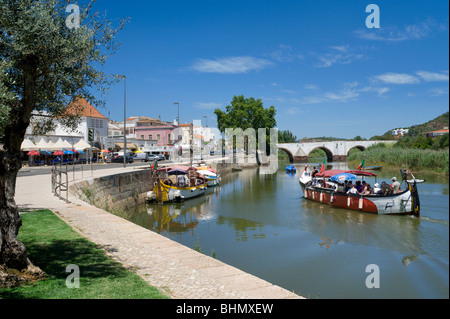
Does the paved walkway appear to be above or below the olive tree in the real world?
below

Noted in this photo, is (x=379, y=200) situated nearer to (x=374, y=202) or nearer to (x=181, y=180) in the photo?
(x=374, y=202)

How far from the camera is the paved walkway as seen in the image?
6086 mm

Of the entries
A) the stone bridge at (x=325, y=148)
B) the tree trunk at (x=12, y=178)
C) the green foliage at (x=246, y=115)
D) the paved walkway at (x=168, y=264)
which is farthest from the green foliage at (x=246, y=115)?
the tree trunk at (x=12, y=178)

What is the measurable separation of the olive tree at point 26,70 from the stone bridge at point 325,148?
8131 cm

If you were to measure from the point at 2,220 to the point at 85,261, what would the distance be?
2.05 meters

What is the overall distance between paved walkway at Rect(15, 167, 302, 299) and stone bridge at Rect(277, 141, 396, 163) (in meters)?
77.8

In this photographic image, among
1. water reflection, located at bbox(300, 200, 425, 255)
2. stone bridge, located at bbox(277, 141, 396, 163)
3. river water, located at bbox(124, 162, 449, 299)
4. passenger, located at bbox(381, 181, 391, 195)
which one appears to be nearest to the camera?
river water, located at bbox(124, 162, 449, 299)

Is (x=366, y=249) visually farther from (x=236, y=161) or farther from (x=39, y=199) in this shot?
(x=236, y=161)

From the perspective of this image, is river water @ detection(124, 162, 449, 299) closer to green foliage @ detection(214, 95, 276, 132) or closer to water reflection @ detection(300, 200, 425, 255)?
water reflection @ detection(300, 200, 425, 255)

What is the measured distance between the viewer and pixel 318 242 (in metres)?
14.9

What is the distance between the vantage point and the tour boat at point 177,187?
2638 centimetres

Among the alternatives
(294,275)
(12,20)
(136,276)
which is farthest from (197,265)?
(12,20)

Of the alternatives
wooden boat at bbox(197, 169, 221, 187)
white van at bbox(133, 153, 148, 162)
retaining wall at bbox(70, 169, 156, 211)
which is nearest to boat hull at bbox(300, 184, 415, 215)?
retaining wall at bbox(70, 169, 156, 211)

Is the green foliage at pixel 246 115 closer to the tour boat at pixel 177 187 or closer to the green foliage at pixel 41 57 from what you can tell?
the tour boat at pixel 177 187
